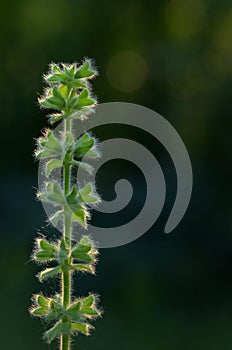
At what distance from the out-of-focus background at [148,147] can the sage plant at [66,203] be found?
22.3 feet

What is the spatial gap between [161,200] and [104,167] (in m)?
2.85

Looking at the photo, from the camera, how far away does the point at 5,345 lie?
320 inches

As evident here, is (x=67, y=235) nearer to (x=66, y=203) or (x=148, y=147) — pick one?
(x=66, y=203)

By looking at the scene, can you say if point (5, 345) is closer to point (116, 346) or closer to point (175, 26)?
point (116, 346)

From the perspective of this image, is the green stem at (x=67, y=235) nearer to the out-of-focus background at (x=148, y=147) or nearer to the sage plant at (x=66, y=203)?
the sage plant at (x=66, y=203)

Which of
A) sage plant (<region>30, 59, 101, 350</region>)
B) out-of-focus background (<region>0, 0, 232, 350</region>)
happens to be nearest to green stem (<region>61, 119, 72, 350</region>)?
sage plant (<region>30, 59, 101, 350</region>)

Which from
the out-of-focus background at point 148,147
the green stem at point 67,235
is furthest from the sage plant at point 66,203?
the out-of-focus background at point 148,147

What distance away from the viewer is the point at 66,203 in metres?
1.46

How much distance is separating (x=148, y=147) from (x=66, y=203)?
11.0m

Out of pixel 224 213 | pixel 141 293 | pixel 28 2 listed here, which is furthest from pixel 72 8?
pixel 141 293

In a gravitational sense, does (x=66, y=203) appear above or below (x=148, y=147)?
below

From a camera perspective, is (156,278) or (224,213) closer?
(156,278)

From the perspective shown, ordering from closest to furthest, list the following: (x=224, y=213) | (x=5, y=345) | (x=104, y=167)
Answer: (x=5, y=345), (x=224, y=213), (x=104, y=167)

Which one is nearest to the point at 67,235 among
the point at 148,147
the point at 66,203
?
the point at 66,203
